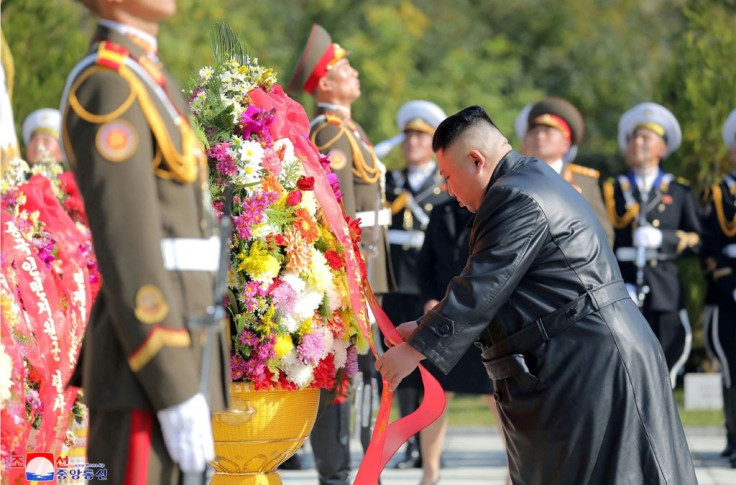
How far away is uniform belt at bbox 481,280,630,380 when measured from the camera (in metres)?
4.16

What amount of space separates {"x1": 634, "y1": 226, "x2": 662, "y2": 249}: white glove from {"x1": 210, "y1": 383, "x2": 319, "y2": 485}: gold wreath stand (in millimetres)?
4893

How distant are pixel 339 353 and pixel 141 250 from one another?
184cm

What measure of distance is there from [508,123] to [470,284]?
641 inches

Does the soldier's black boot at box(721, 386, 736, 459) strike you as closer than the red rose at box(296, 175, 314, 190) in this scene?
No

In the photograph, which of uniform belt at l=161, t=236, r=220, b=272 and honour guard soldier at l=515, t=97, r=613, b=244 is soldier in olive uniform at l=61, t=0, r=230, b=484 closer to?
uniform belt at l=161, t=236, r=220, b=272

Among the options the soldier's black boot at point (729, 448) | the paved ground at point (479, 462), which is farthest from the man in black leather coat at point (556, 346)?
the soldier's black boot at point (729, 448)

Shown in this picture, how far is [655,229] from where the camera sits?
9141mm

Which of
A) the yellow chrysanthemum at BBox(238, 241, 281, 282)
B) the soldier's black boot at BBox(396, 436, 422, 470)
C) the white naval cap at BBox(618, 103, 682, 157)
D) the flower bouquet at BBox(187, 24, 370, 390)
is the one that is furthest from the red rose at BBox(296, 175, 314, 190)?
the white naval cap at BBox(618, 103, 682, 157)

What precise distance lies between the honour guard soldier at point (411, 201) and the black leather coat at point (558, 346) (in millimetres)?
4826

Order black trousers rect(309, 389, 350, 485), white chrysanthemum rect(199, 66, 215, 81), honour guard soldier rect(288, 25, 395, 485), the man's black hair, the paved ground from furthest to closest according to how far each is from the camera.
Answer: the paved ground, honour guard soldier rect(288, 25, 395, 485), black trousers rect(309, 389, 350, 485), white chrysanthemum rect(199, 66, 215, 81), the man's black hair

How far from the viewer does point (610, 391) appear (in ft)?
13.5

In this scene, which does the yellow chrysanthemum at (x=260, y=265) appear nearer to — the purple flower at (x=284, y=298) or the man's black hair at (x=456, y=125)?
the purple flower at (x=284, y=298)

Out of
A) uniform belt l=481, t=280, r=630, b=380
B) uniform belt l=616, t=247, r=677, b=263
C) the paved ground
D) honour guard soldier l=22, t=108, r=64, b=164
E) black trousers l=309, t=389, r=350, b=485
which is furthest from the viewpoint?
uniform belt l=616, t=247, r=677, b=263

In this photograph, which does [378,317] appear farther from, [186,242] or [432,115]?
[432,115]
